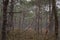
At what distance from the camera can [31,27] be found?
10578 millimetres

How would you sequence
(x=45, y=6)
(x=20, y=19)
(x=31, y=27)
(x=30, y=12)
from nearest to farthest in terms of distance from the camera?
1. (x=31, y=27)
2. (x=20, y=19)
3. (x=45, y=6)
4. (x=30, y=12)

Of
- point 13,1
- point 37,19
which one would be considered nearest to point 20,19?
point 37,19

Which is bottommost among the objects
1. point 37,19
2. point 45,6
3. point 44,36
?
point 44,36

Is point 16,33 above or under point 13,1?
under

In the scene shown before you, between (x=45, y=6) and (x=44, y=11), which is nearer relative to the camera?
(x=44, y=11)

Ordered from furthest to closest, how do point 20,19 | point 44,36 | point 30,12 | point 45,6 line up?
1. point 30,12
2. point 45,6
3. point 20,19
4. point 44,36

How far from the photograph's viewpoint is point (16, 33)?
944 centimetres

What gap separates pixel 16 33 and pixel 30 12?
4.46 m

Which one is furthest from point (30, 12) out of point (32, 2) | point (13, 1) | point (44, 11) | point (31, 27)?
point (13, 1)

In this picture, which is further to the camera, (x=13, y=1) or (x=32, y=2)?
(x=32, y=2)

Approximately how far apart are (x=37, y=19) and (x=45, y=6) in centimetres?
175

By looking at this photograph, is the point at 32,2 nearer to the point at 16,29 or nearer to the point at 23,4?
the point at 23,4

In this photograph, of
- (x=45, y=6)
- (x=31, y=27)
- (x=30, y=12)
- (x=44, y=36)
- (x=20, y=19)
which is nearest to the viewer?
(x=44, y=36)

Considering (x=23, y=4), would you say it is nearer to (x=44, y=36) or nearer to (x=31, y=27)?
(x=31, y=27)
